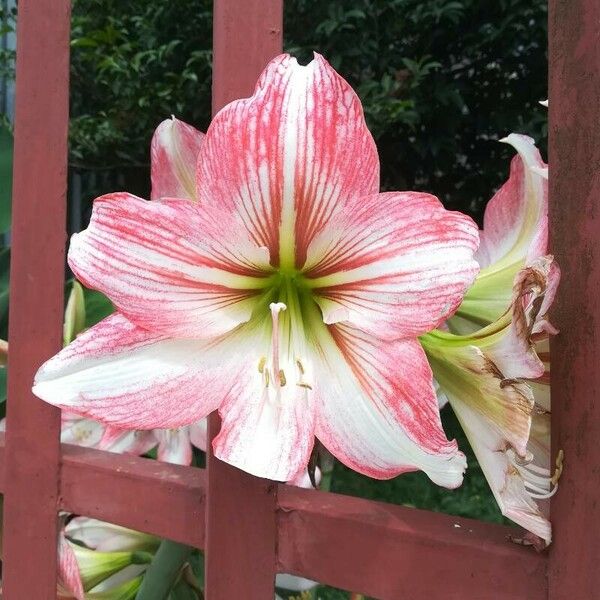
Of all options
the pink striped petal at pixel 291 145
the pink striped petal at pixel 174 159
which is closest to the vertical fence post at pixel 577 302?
the pink striped petal at pixel 291 145

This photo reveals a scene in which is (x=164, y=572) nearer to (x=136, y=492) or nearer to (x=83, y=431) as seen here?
(x=136, y=492)

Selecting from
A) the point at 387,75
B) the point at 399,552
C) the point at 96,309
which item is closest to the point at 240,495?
the point at 399,552

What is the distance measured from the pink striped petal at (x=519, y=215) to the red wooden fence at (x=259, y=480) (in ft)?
0.20

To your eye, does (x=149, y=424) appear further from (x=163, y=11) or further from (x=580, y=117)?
(x=163, y=11)

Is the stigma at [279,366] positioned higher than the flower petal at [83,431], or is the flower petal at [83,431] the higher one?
the stigma at [279,366]

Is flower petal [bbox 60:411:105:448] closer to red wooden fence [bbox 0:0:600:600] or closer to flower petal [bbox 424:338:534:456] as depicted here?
red wooden fence [bbox 0:0:600:600]

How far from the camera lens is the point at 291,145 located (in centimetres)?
42

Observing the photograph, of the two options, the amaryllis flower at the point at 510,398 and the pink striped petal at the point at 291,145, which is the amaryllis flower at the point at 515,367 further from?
the pink striped petal at the point at 291,145

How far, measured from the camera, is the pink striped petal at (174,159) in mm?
524

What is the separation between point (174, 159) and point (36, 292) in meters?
0.20

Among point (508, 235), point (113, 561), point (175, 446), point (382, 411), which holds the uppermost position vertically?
point (508, 235)

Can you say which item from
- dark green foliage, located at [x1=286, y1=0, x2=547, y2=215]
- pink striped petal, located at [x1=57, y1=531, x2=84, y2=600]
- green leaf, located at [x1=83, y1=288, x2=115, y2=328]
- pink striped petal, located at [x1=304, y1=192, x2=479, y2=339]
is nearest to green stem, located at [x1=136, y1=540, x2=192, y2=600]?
pink striped petal, located at [x1=57, y1=531, x2=84, y2=600]

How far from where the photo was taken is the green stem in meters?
0.61

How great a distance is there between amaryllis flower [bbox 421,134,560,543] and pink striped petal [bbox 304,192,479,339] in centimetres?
3
